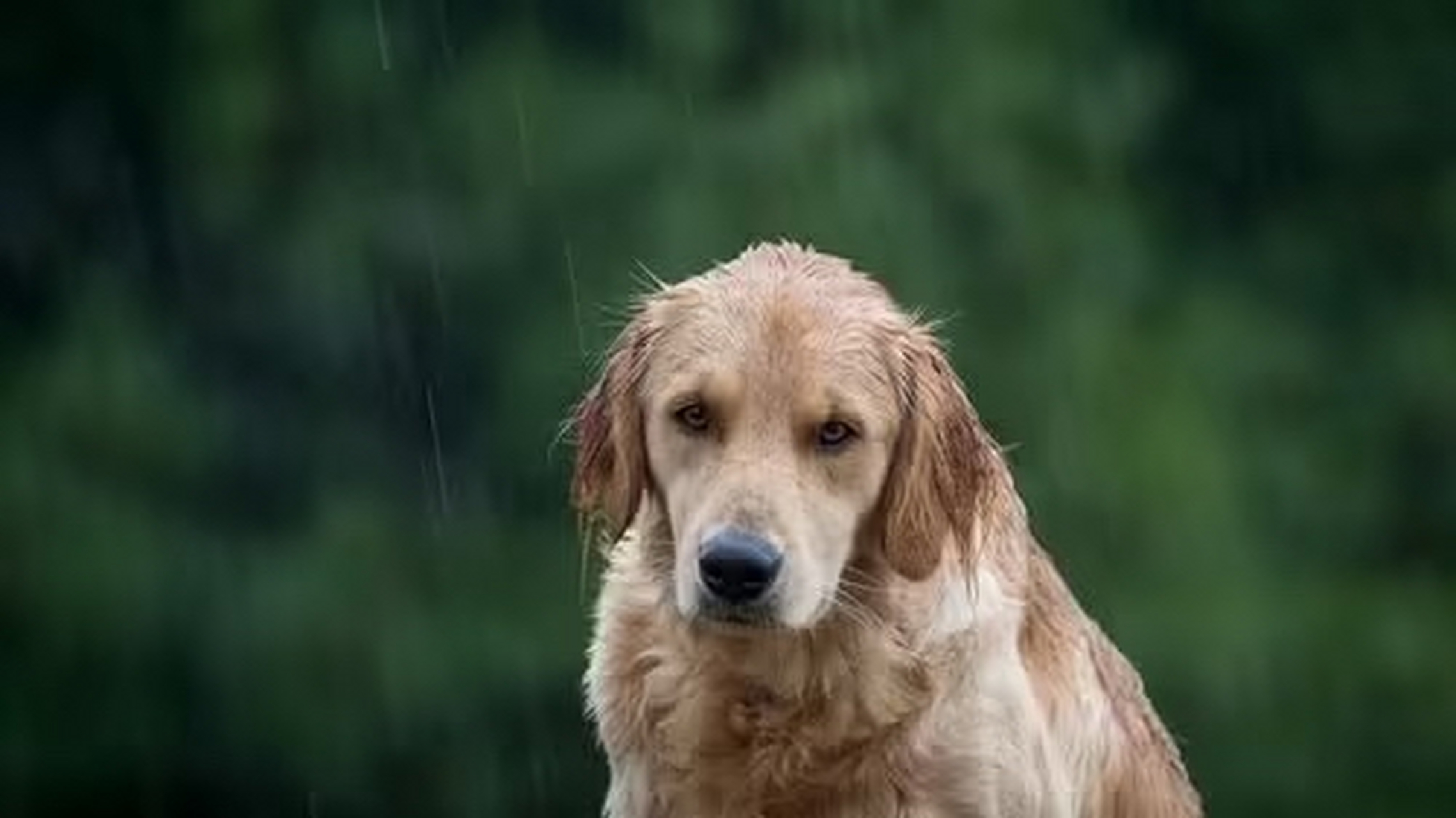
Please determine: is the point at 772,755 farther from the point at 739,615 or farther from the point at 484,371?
the point at 484,371

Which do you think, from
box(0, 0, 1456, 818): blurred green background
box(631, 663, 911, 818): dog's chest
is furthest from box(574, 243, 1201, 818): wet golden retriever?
box(0, 0, 1456, 818): blurred green background

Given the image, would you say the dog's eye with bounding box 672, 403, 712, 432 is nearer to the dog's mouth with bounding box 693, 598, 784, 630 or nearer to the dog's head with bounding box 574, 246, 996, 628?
the dog's head with bounding box 574, 246, 996, 628

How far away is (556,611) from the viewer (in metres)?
10.2

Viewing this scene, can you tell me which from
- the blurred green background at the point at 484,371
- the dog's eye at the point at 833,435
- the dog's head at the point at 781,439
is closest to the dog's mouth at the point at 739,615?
the dog's head at the point at 781,439

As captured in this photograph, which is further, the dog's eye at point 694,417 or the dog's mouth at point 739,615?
the dog's eye at point 694,417

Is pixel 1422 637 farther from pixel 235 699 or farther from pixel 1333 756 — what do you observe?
pixel 235 699

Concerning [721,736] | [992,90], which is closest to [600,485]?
[721,736]

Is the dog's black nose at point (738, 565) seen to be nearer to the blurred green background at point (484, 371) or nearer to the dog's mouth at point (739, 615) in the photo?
the dog's mouth at point (739, 615)

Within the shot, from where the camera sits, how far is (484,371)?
10.4 metres

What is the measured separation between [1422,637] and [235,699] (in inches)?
125

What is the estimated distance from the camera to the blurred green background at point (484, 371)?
1027 cm

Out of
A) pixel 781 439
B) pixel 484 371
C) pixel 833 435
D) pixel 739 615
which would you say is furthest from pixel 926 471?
pixel 484 371

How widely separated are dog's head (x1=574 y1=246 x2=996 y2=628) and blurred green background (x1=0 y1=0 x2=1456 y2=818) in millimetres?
4076

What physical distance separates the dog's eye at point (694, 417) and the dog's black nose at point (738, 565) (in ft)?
0.76
